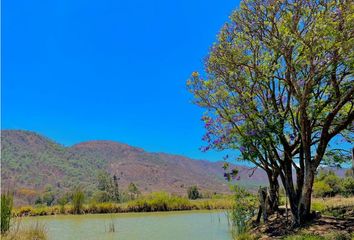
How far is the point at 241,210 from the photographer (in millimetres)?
13383

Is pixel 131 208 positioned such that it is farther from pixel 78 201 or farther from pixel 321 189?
pixel 321 189

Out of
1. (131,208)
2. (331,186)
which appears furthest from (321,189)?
(131,208)

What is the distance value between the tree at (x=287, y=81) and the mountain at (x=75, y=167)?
70.5 metres

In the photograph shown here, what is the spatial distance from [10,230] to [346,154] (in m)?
10.5

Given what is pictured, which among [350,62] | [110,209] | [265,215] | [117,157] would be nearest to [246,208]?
[265,215]

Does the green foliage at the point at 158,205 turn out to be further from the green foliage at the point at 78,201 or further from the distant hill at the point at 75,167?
the distant hill at the point at 75,167

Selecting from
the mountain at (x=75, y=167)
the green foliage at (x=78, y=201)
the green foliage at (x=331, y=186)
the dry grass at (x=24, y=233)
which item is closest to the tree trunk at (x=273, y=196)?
the dry grass at (x=24, y=233)

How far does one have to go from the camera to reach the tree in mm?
10086

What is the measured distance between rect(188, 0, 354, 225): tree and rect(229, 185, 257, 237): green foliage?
5.55 ft

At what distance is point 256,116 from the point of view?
12008 mm

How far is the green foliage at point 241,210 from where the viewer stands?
42.4 feet

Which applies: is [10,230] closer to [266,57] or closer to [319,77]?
[266,57]

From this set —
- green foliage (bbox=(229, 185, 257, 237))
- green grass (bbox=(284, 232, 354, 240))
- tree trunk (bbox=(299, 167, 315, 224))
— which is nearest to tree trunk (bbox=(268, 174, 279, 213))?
green foliage (bbox=(229, 185, 257, 237))

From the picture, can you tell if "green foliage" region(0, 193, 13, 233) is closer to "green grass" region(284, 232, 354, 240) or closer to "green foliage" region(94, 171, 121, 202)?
"green grass" region(284, 232, 354, 240)
